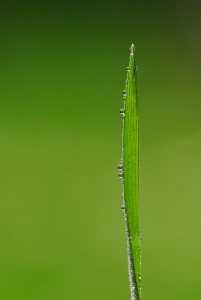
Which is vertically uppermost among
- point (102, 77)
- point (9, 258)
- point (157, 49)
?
point (157, 49)

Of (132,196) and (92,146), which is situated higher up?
(92,146)

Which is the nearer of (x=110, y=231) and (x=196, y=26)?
(x=110, y=231)

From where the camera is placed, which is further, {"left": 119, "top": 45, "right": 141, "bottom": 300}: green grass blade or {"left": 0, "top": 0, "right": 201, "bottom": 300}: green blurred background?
{"left": 0, "top": 0, "right": 201, "bottom": 300}: green blurred background

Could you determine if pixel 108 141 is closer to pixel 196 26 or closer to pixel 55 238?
pixel 55 238

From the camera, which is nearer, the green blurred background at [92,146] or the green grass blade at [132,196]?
the green grass blade at [132,196]

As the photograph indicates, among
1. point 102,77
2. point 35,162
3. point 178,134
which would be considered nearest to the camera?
point 35,162

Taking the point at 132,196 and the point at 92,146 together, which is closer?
the point at 132,196

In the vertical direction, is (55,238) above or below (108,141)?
below

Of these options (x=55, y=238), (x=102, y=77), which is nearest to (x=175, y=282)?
(x=55, y=238)
